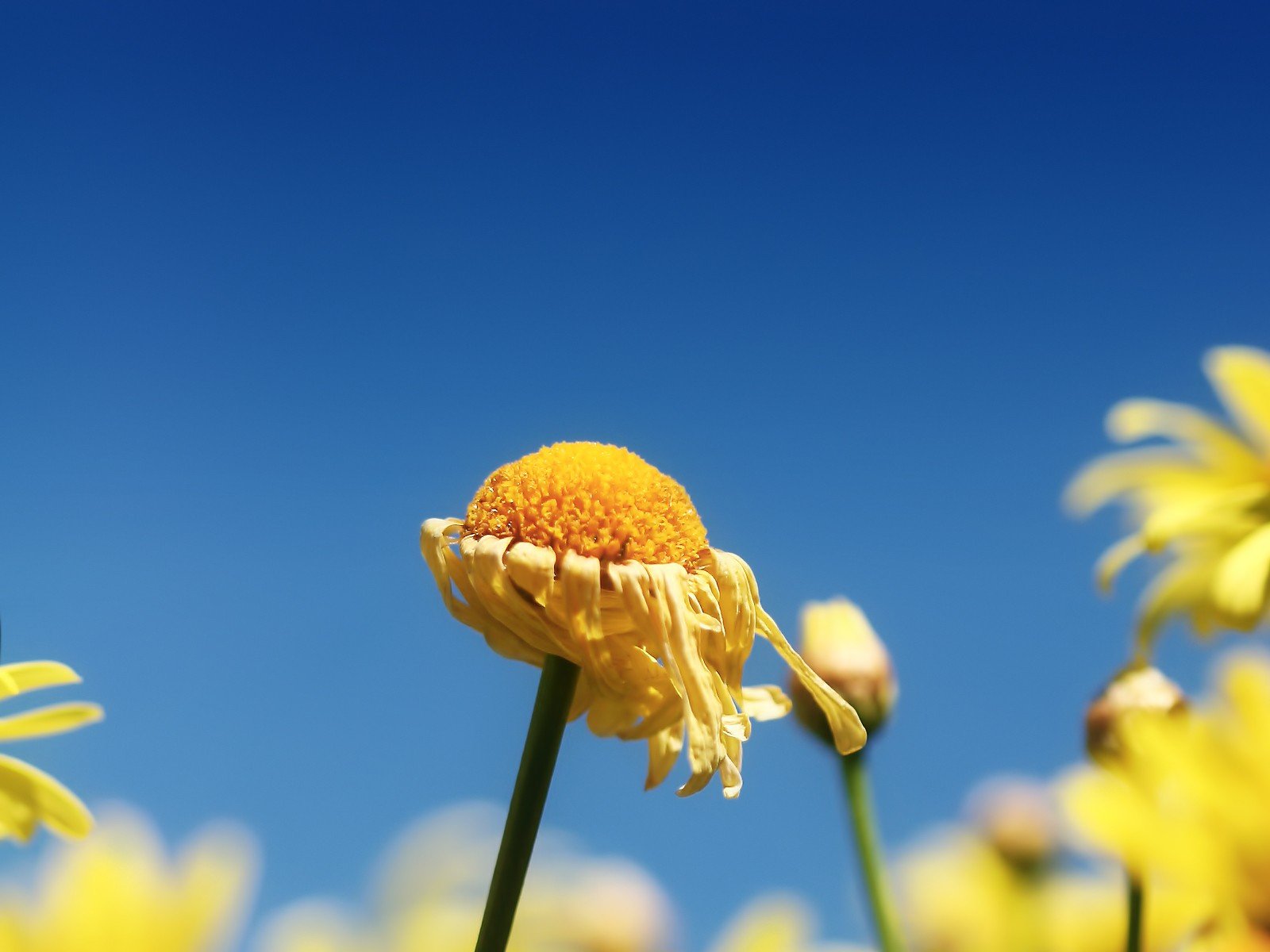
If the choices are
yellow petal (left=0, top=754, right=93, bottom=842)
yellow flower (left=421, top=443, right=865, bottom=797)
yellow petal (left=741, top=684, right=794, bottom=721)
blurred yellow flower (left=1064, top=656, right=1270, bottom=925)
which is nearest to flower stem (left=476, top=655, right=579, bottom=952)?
yellow flower (left=421, top=443, right=865, bottom=797)

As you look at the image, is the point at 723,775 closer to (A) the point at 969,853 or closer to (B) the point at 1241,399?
(A) the point at 969,853

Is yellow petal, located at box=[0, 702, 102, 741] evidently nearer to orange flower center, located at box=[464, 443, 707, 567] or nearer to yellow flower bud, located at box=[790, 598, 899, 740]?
orange flower center, located at box=[464, 443, 707, 567]

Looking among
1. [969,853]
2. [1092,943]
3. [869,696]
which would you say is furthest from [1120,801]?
[969,853]

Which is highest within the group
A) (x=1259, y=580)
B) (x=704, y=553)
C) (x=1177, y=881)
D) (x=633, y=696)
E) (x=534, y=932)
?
(x=1259, y=580)

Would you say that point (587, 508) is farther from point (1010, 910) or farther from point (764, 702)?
point (1010, 910)

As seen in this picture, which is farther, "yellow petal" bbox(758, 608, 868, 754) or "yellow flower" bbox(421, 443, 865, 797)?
"yellow petal" bbox(758, 608, 868, 754)
